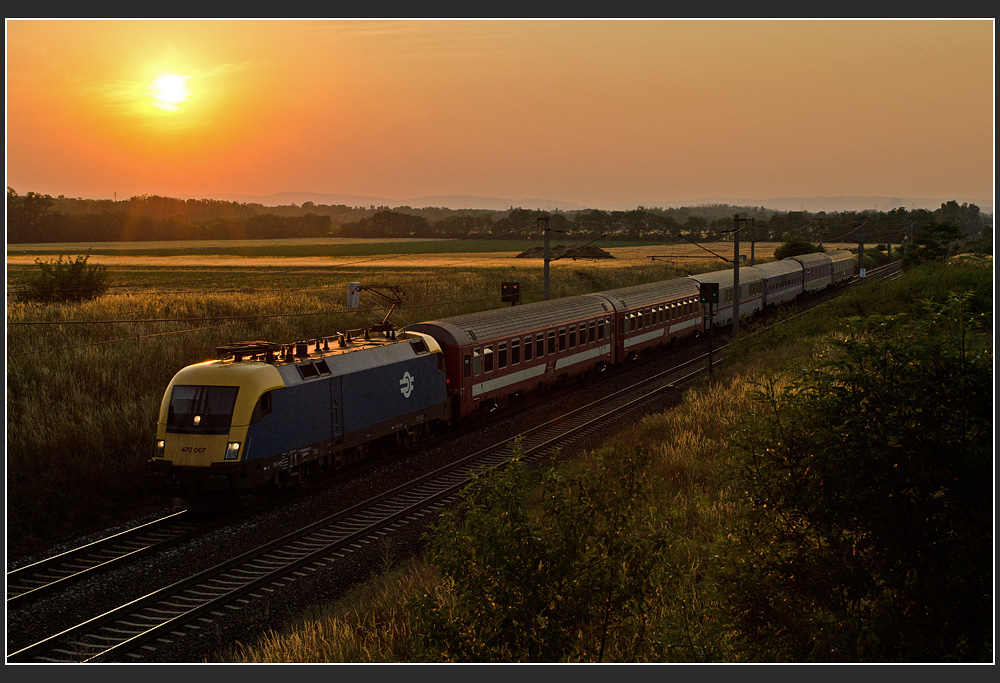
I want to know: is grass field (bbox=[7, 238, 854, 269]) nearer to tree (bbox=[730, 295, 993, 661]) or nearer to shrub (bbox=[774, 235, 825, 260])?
shrub (bbox=[774, 235, 825, 260])

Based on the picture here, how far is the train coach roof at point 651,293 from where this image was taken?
3938 cm

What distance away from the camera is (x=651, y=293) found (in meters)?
42.7

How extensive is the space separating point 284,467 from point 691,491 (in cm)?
900

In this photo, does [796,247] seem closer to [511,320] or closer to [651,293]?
[651,293]

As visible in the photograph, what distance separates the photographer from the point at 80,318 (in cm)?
3691

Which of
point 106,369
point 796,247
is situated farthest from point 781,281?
point 106,369

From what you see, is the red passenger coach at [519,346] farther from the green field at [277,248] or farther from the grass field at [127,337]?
the green field at [277,248]

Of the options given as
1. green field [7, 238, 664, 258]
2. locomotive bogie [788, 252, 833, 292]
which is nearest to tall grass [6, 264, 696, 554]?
green field [7, 238, 664, 258]

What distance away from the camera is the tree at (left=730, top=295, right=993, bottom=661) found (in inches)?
348

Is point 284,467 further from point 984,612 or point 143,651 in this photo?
point 984,612

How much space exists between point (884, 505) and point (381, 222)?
469 feet

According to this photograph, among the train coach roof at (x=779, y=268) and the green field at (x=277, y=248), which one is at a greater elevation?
the green field at (x=277, y=248)

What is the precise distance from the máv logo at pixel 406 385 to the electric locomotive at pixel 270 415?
0.26m

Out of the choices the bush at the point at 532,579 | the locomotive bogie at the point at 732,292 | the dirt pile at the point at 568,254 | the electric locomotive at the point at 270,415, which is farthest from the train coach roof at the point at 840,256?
the bush at the point at 532,579
